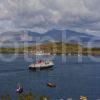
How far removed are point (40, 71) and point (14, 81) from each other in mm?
35381

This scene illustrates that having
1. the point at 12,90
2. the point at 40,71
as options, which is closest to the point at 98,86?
the point at 12,90

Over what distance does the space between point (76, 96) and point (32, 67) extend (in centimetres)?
6485

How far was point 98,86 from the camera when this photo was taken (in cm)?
10306

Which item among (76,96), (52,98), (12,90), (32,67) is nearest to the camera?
(52,98)

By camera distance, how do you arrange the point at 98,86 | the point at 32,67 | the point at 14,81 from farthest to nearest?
the point at 32,67 < the point at 14,81 < the point at 98,86

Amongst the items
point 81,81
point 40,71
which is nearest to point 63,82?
point 81,81

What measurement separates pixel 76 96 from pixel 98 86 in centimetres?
2104

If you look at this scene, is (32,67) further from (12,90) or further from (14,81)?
(12,90)

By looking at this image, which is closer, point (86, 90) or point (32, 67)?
point (86, 90)

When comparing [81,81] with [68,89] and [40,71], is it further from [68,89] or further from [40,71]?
[40,71]

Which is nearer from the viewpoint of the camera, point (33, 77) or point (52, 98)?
point (52, 98)

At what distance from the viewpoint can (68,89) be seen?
9588cm

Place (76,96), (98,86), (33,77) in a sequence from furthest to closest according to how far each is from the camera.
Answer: (33,77) < (98,86) < (76,96)

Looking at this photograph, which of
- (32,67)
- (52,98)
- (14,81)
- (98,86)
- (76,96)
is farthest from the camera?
(32,67)
